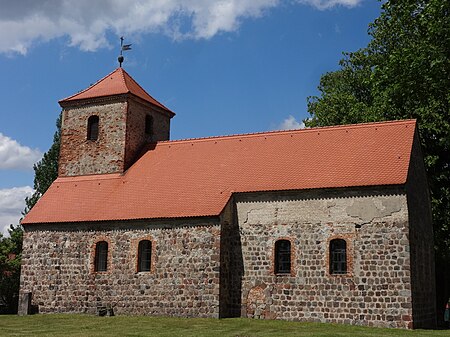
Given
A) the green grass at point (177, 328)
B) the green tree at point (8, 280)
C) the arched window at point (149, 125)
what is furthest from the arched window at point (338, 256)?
the green tree at point (8, 280)

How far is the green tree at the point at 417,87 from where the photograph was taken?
23031mm

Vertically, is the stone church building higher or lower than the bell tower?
lower

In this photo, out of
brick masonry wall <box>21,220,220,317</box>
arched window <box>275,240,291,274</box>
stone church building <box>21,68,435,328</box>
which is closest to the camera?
stone church building <box>21,68,435,328</box>

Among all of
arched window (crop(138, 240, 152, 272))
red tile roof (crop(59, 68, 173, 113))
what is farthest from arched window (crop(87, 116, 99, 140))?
arched window (crop(138, 240, 152, 272))

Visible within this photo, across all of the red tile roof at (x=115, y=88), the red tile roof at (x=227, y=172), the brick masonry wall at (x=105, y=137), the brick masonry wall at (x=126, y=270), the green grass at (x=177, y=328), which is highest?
the red tile roof at (x=115, y=88)

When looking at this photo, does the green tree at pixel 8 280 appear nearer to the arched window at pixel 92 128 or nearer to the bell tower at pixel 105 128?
the bell tower at pixel 105 128

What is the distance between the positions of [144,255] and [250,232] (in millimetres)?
4671

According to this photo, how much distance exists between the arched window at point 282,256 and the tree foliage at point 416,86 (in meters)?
7.93

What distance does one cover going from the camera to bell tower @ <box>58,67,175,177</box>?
29000 millimetres

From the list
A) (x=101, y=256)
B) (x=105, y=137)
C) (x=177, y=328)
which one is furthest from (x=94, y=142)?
(x=177, y=328)

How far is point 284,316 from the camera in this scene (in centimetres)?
2220

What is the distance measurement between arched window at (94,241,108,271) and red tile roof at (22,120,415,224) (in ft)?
3.95

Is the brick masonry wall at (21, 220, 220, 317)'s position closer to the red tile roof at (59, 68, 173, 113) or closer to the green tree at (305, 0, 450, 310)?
the red tile roof at (59, 68, 173, 113)

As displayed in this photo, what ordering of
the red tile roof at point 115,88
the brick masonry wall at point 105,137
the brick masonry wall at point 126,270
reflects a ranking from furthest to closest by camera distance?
the red tile roof at point 115,88 < the brick masonry wall at point 105,137 < the brick masonry wall at point 126,270
